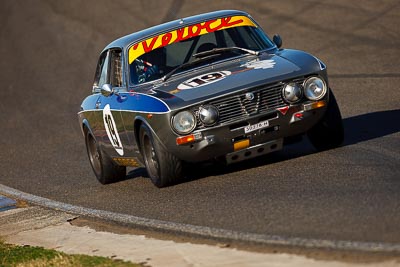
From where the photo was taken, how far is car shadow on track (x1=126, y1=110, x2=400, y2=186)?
10078 mm

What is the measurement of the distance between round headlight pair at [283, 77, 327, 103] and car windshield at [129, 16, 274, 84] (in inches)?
43.4

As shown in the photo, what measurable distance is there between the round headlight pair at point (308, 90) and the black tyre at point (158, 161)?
111 cm

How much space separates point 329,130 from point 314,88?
1.89ft

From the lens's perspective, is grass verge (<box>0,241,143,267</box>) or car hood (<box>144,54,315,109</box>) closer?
grass verge (<box>0,241,143,267</box>)

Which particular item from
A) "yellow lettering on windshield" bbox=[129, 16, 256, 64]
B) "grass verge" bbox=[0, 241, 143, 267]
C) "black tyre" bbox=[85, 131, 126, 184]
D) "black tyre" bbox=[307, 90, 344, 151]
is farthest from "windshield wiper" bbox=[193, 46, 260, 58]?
"grass verge" bbox=[0, 241, 143, 267]

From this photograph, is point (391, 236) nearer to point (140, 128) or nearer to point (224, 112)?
A: point (224, 112)

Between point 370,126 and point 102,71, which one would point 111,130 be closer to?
point 102,71

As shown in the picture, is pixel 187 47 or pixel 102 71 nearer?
pixel 187 47

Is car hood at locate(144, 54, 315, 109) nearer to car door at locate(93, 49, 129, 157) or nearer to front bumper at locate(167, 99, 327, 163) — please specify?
front bumper at locate(167, 99, 327, 163)

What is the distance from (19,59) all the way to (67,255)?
1542cm

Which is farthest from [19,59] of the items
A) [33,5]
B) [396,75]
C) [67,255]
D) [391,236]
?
[391,236]

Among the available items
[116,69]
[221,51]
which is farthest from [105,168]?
[221,51]

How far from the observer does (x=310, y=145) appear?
1086 cm

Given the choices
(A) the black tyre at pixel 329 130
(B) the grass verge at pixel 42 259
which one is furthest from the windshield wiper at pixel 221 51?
(B) the grass verge at pixel 42 259
